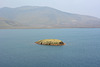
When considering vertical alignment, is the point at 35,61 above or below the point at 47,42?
below

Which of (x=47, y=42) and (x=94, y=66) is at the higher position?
(x=47, y=42)

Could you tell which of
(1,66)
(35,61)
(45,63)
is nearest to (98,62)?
(45,63)

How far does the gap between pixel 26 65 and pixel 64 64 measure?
880 centimetres

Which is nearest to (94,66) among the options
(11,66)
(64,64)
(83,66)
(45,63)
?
(83,66)

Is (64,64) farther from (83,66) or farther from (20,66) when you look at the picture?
(20,66)

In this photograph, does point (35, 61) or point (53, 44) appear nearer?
point (35, 61)

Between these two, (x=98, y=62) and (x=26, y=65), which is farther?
(x=98, y=62)

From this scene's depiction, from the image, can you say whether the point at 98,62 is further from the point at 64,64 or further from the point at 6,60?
the point at 6,60

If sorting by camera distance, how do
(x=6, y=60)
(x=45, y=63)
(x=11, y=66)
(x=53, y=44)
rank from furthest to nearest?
1. (x=53, y=44)
2. (x=6, y=60)
3. (x=45, y=63)
4. (x=11, y=66)

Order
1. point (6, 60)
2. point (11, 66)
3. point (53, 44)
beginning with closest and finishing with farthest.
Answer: point (11, 66) < point (6, 60) < point (53, 44)

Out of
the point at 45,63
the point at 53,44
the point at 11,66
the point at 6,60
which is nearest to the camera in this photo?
the point at 11,66

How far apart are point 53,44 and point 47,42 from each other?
2805 millimetres

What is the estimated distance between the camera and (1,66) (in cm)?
3272

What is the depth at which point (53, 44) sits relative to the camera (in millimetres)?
60594
